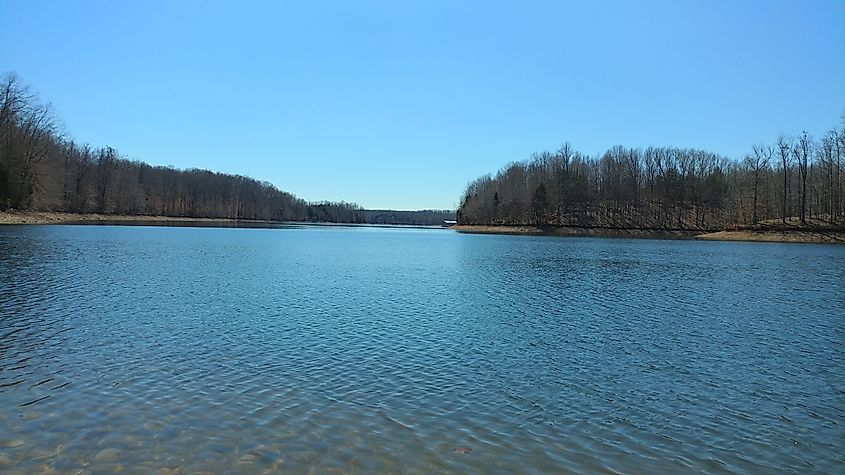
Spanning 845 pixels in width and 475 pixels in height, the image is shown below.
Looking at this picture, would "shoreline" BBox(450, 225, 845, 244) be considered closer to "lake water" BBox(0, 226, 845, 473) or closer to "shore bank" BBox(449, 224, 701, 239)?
"shore bank" BBox(449, 224, 701, 239)

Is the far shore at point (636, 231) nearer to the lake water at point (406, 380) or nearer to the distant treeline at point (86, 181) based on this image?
the distant treeline at point (86, 181)

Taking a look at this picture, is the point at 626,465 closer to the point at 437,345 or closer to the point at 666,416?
the point at 666,416

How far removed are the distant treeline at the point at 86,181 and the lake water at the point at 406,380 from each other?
57.0 metres

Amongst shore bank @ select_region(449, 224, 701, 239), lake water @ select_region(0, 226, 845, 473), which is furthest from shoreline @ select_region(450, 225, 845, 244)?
lake water @ select_region(0, 226, 845, 473)

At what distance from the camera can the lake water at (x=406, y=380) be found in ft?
23.1

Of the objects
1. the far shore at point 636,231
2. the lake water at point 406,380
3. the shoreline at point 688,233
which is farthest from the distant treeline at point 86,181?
the shoreline at point 688,233

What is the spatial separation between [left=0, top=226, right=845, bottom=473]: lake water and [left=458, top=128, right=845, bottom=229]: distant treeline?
89.9m

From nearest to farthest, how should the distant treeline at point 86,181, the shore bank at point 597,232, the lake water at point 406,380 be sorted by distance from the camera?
the lake water at point 406,380
the distant treeline at point 86,181
the shore bank at point 597,232

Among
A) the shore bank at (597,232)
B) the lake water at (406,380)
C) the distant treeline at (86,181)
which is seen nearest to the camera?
the lake water at (406,380)

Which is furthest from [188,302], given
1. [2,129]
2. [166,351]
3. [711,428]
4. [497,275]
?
[2,129]

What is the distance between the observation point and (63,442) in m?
6.90

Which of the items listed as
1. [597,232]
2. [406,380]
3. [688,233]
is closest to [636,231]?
[597,232]

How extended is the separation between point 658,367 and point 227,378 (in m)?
9.51

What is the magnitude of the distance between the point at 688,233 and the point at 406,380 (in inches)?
3970
